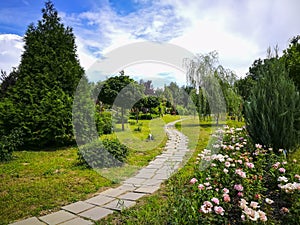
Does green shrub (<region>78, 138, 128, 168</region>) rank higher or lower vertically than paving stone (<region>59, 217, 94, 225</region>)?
higher

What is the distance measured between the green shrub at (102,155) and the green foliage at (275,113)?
291 cm

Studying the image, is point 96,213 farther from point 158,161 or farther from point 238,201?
point 158,161

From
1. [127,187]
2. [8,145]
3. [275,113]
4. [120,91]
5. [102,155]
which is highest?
[120,91]

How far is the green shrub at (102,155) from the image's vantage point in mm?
4414

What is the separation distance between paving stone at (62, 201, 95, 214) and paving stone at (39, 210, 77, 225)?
0.28 ft

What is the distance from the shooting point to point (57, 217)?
2.42 metres

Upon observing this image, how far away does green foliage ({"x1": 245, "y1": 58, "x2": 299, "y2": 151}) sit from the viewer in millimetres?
4141

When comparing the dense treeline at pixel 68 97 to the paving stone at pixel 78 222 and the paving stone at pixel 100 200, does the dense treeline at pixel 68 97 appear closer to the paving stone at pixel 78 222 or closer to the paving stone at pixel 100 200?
the paving stone at pixel 100 200

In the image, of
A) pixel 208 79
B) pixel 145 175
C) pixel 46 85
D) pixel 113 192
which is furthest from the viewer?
pixel 208 79

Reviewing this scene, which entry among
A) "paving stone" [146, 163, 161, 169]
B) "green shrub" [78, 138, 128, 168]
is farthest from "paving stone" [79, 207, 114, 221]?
"paving stone" [146, 163, 161, 169]

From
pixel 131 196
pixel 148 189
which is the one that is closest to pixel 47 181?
pixel 131 196

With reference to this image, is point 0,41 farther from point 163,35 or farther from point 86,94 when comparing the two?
point 163,35

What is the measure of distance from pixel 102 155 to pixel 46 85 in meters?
3.23

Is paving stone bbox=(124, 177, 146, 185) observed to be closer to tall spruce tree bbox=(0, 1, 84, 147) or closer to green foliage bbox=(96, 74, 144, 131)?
tall spruce tree bbox=(0, 1, 84, 147)
